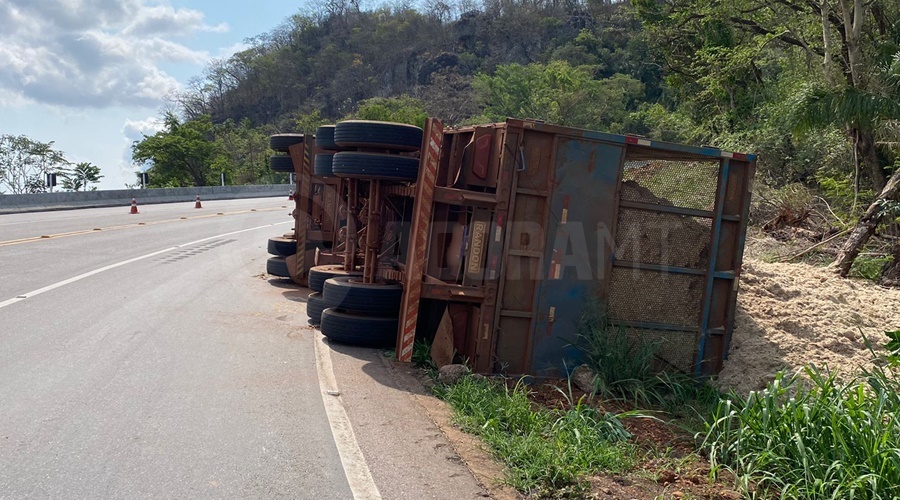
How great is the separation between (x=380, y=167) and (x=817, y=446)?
198 inches

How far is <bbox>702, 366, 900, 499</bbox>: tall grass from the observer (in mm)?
4109

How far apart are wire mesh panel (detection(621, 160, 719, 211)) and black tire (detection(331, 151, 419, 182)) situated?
2.27 meters

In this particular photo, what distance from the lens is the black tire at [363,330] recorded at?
8.14m

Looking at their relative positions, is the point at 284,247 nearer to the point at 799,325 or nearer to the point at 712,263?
the point at 712,263

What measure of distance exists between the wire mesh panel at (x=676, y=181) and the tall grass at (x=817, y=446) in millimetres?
2618

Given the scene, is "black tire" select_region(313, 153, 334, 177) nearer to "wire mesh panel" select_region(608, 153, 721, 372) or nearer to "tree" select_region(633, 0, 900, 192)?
"wire mesh panel" select_region(608, 153, 721, 372)

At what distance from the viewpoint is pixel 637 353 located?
7078mm

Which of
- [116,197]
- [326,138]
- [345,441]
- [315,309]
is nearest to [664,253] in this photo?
[345,441]

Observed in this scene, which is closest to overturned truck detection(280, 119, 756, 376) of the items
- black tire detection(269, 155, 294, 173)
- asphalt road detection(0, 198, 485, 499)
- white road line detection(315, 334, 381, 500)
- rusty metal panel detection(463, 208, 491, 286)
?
rusty metal panel detection(463, 208, 491, 286)

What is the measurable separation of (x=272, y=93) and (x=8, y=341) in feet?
344

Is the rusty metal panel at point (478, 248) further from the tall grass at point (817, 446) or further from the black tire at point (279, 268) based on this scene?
the black tire at point (279, 268)

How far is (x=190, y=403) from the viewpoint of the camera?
19.4 feet

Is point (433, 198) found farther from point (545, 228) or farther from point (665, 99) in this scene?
point (665, 99)

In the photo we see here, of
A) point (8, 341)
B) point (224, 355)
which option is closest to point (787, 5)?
point (224, 355)
